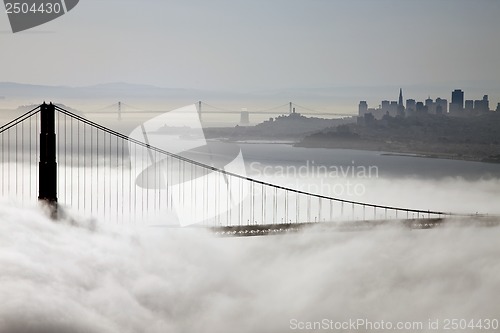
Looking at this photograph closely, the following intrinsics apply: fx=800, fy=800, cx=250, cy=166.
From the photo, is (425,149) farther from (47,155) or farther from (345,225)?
(47,155)

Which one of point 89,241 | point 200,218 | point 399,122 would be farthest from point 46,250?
point 399,122

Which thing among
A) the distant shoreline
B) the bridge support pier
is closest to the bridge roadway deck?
the bridge support pier

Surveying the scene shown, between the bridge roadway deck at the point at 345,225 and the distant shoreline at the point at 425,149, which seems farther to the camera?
the distant shoreline at the point at 425,149

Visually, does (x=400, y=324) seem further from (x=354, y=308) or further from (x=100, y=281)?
(x=100, y=281)

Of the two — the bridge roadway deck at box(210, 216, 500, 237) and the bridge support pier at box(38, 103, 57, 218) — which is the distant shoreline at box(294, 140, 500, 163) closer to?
the bridge roadway deck at box(210, 216, 500, 237)

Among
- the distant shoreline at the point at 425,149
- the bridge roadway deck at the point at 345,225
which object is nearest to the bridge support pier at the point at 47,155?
the bridge roadway deck at the point at 345,225


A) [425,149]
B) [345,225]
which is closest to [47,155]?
[345,225]

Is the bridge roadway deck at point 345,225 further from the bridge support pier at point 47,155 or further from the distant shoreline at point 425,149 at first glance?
the distant shoreline at point 425,149
